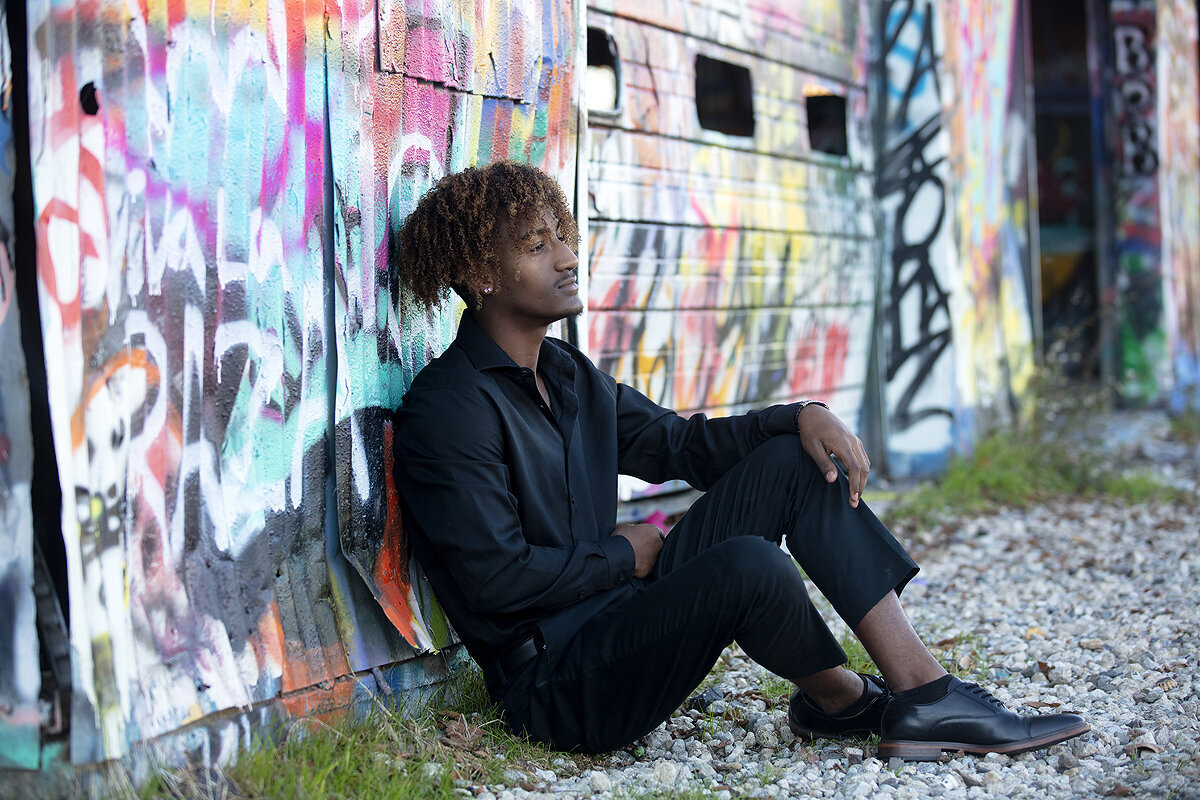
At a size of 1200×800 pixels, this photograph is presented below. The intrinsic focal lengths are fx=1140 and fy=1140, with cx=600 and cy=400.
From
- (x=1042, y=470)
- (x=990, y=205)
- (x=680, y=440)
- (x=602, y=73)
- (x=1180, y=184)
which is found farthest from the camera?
(x=1180, y=184)

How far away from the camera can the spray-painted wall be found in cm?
469

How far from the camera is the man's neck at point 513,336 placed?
300 centimetres

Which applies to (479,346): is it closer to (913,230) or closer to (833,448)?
(833,448)

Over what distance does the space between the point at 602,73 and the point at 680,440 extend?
7.41 feet

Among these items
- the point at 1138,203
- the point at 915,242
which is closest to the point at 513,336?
the point at 915,242

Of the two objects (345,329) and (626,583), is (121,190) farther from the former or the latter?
(626,583)

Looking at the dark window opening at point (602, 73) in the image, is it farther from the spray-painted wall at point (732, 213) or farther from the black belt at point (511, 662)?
the black belt at point (511, 662)

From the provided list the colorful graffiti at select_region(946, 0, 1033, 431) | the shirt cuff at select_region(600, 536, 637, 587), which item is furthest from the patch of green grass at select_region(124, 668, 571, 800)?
the colorful graffiti at select_region(946, 0, 1033, 431)

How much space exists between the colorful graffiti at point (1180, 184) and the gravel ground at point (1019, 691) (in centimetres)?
477

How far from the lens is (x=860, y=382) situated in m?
6.68

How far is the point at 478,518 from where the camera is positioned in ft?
8.64

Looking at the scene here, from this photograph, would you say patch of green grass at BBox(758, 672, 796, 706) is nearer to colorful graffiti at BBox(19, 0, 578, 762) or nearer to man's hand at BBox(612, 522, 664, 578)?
man's hand at BBox(612, 522, 664, 578)

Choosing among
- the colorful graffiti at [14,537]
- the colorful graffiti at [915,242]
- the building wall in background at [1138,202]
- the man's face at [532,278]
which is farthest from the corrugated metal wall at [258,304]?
the building wall in background at [1138,202]

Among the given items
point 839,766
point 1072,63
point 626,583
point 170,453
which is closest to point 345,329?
point 170,453
